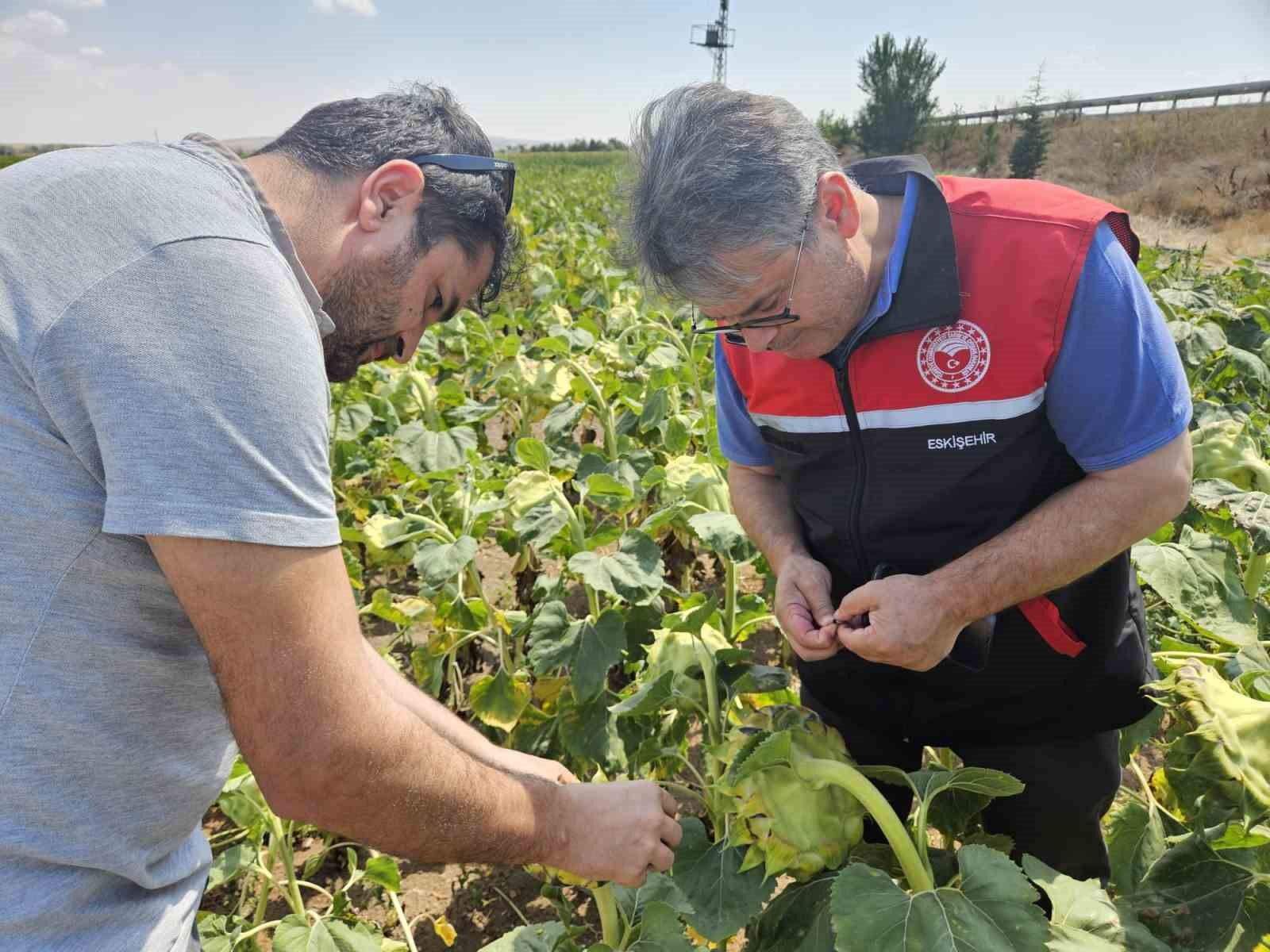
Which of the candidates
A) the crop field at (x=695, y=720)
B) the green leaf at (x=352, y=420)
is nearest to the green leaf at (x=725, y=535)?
the crop field at (x=695, y=720)

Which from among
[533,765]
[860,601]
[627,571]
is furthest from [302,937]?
[860,601]

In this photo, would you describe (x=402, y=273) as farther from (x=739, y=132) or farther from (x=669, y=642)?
(x=669, y=642)

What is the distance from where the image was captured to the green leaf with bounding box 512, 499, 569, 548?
272 cm

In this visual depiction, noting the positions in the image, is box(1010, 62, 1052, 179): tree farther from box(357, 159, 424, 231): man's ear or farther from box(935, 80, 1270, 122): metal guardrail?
box(357, 159, 424, 231): man's ear

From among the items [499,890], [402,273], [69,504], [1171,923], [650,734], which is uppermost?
[402,273]

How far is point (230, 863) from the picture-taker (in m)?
2.38

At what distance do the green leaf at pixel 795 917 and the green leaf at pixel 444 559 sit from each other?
1416mm

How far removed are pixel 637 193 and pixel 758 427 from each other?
599 millimetres

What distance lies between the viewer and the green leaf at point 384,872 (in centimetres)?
243

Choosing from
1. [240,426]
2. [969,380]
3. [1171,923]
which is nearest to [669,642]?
[969,380]

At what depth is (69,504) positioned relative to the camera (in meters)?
1.06

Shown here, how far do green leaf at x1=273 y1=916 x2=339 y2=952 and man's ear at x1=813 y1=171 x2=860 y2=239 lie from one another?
1929 mm

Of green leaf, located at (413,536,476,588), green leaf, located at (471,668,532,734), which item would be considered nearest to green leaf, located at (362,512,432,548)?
green leaf, located at (413,536,476,588)

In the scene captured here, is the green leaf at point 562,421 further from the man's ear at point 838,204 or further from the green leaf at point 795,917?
the green leaf at point 795,917
